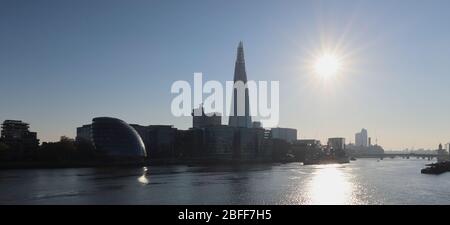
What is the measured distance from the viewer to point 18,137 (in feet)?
425

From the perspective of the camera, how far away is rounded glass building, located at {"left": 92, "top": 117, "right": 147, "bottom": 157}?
438 feet

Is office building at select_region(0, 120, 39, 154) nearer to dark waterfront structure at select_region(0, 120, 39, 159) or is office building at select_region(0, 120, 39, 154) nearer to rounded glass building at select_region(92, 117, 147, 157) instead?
dark waterfront structure at select_region(0, 120, 39, 159)

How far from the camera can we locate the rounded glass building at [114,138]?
13362 cm

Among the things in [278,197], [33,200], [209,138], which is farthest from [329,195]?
[209,138]

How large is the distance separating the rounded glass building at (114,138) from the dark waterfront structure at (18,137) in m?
16.6

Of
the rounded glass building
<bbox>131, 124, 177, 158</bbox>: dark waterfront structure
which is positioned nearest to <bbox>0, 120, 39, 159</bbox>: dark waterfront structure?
the rounded glass building

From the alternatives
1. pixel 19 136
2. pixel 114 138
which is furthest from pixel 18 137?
pixel 114 138

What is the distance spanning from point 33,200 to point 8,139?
311 ft

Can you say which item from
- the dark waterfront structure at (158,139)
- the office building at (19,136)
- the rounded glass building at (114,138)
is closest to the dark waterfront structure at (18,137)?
the office building at (19,136)

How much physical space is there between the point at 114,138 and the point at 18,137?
25.5 m

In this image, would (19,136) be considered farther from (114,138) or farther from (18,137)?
(114,138)

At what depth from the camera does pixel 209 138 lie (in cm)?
19025
